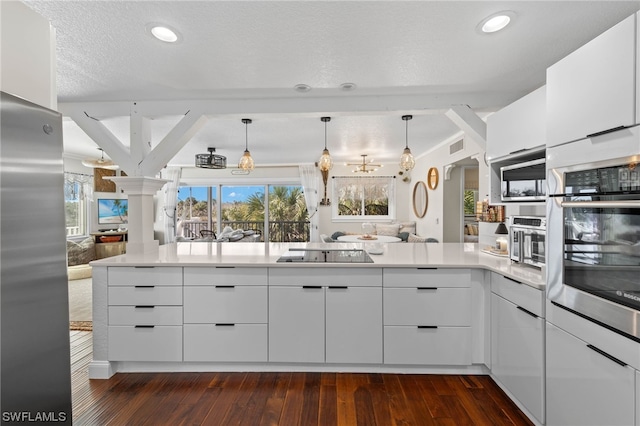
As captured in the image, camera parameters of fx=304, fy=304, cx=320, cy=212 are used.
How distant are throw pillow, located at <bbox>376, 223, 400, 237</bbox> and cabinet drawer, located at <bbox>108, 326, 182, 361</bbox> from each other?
16.5ft

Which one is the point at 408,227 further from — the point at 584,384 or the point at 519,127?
the point at 584,384

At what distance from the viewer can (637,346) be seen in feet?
3.56

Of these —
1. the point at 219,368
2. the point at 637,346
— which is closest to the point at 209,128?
the point at 219,368

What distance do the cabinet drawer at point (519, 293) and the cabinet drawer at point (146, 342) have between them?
7.52ft

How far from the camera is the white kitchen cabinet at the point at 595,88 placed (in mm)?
1116

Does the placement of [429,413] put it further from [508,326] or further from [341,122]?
[341,122]

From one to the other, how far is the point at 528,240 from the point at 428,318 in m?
0.85

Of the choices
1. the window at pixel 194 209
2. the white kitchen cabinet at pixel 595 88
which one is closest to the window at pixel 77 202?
the window at pixel 194 209

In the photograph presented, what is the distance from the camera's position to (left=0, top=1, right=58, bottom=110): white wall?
2.73ft

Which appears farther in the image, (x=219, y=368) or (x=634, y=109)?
(x=219, y=368)

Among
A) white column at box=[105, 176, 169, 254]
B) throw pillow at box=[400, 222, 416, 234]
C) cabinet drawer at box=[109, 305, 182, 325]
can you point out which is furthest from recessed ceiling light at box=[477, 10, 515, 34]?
throw pillow at box=[400, 222, 416, 234]

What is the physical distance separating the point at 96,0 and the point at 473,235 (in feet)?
19.2

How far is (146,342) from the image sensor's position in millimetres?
2277

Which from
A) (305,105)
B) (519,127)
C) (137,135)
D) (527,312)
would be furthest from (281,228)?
(527,312)
